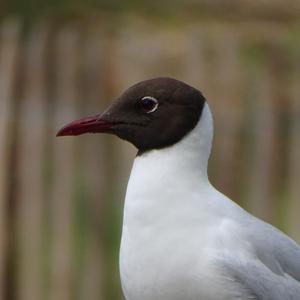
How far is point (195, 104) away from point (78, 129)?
0.27 meters

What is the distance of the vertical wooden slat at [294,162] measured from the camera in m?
5.90

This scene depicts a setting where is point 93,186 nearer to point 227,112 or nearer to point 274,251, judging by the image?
point 227,112

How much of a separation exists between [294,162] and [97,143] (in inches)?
28.1

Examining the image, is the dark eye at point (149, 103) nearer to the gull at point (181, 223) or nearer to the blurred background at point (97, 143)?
the gull at point (181, 223)

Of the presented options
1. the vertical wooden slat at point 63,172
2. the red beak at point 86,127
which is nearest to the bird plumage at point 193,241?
the red beak at point 86,127

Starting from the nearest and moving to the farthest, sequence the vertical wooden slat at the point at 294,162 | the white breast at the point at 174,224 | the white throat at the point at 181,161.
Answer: the white breast at the point at 174,224 < the white throat at the point at 181,161 < the vertical wooden slat at the point at 294,162

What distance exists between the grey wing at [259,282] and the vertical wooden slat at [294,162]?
2.10 m

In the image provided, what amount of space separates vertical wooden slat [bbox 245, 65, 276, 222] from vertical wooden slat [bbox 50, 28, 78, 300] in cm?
65

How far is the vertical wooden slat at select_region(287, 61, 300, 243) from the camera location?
5.90m

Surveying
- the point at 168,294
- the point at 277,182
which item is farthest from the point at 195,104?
the point at 277,182

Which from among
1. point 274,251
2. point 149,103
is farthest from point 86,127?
point 274,251

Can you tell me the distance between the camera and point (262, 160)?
5980 mm

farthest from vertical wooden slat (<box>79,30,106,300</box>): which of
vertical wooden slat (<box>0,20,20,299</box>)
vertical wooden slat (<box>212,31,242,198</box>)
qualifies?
vertical wooden slat (<box>212,31,242,198</box>)

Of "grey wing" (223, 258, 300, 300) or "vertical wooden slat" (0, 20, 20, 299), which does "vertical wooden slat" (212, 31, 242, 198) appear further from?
"grey wing" (223, 258, 300, 300)
